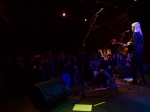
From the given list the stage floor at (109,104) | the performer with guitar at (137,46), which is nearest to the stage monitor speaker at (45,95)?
the stage floor at (109,104)

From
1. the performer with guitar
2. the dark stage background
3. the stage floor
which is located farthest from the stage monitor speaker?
the dark stage background

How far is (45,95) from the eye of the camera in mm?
4102

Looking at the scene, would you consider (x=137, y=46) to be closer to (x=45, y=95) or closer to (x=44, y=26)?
(x=45, y=95)

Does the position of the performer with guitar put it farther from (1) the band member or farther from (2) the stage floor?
(2) the stage floor

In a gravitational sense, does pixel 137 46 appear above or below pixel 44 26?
below

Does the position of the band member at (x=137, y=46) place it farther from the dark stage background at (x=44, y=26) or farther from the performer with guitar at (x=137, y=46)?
the dark stage background at (x=44, y=26)

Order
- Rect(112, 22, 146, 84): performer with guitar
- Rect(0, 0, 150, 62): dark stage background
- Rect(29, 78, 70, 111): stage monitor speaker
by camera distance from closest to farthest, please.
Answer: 1. Rect(29, 78, 70, 111): stage monitor speaker
2. Rect(112, 22, 146, 84): performer with guitar
3. Rect(0, 0, 150, 62): dark stage background

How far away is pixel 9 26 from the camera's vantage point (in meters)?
10.4

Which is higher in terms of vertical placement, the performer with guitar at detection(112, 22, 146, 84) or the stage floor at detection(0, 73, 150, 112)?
the performer with guitar at detection(112, 22, 146, 84)

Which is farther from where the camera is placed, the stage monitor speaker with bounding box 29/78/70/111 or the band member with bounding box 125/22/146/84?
the band member with bounding box 125/22/146/84

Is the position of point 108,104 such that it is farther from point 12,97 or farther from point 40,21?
point 40,21

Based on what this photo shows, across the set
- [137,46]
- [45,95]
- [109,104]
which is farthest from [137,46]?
[45,95]

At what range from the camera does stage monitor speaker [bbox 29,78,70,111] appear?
13.5 feet

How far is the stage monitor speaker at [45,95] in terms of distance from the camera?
4.11 m
